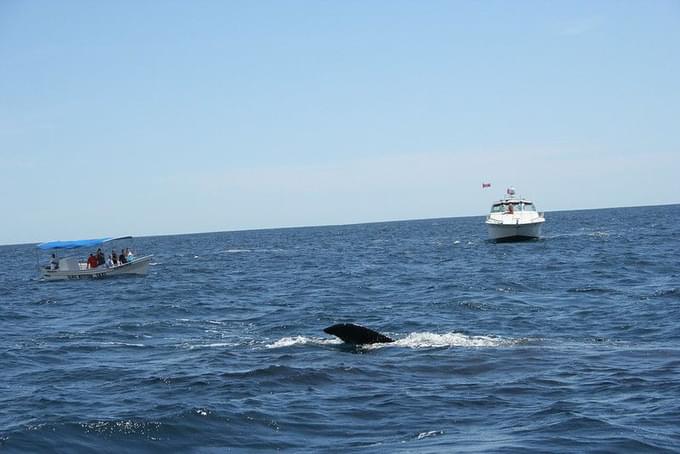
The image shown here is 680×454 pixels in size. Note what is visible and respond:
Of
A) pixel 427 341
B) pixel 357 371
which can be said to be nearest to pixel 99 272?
pixel 427 341

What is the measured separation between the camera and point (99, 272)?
47125 mm

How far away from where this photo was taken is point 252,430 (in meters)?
11.9

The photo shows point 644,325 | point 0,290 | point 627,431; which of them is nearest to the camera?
point 627,431

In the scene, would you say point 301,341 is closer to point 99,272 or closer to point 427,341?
point 427,341

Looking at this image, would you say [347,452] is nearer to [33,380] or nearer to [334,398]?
[334,398]

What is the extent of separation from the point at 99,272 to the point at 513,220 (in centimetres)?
3001

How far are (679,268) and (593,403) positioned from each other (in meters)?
25.6

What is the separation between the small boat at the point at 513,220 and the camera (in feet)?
196

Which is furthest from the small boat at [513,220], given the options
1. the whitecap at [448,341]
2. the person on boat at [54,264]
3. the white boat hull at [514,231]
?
the whitecap at [448,341]

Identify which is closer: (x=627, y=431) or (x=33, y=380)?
(x=627, y=431)

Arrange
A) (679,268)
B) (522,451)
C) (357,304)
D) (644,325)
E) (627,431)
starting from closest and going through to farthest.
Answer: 1. (522,451)
2. (627,431)
3. (644,325)
4. (357,304)
5. (679,268)

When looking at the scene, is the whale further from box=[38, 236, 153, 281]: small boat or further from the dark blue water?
box=[38, 236, 153, 281]: small boat

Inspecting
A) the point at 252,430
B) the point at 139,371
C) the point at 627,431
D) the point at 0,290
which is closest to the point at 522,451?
the point at 627,431

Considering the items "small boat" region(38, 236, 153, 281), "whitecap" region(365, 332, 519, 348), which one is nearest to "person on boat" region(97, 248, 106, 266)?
"small boat" region(38, 236, 153, 281)
